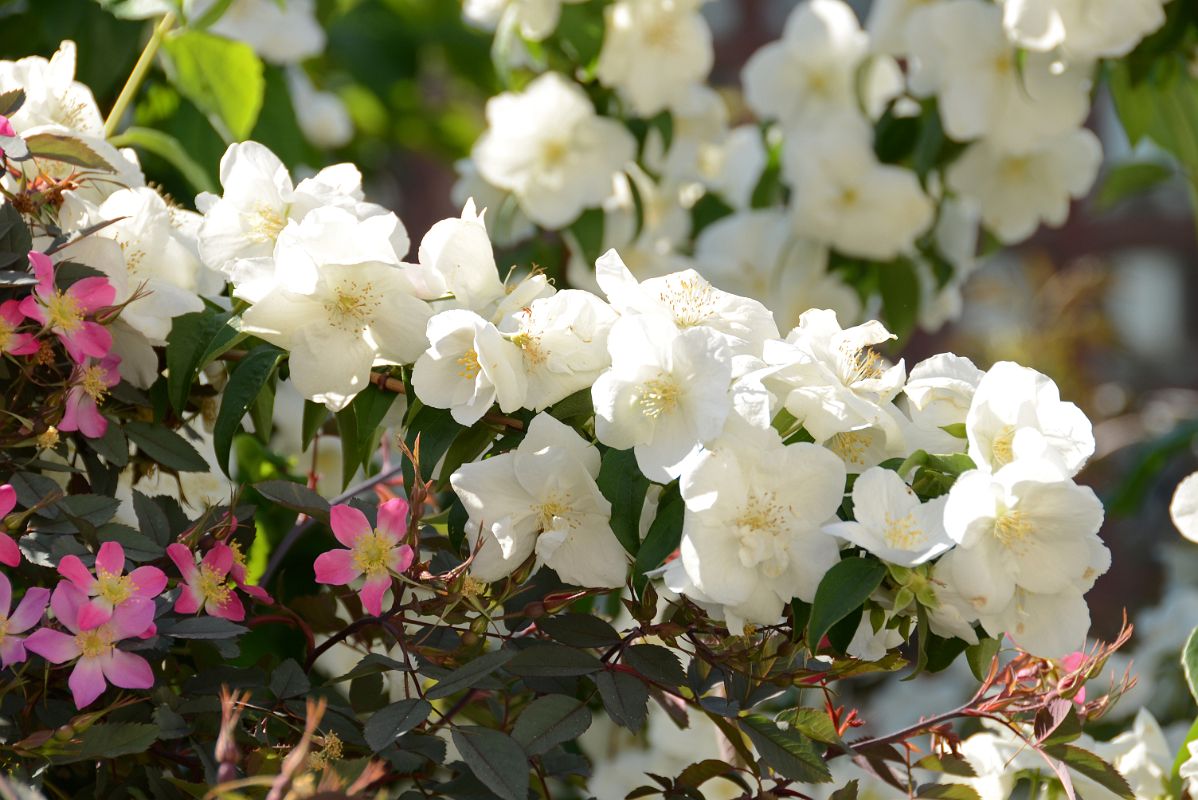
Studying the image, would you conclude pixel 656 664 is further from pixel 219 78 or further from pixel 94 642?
pixel 219 78

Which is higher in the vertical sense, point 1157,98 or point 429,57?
point 1157,98

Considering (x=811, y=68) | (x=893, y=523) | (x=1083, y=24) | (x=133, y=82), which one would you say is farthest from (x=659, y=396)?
(x=811, y=68)

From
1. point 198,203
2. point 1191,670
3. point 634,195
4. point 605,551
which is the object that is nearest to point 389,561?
point 605,551

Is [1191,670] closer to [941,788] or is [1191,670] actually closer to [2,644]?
[941,788]

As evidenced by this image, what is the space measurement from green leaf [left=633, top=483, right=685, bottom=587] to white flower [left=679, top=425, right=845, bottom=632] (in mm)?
15

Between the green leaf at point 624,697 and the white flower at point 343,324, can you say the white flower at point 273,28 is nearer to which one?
the white flower at point 343,324

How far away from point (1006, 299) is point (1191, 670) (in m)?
2.53

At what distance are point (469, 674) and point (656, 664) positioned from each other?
0.29ft

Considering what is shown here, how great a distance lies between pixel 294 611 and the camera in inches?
27.5

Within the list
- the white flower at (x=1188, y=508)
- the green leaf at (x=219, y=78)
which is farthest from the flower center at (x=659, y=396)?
the green leaf at (x=219, y=78)

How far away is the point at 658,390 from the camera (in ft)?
1.83

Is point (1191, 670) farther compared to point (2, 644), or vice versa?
point (1191, 670)

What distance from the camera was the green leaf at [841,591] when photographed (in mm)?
520

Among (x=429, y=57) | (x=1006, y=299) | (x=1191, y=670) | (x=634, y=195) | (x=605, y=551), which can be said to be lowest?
(x=1006, y=299)
